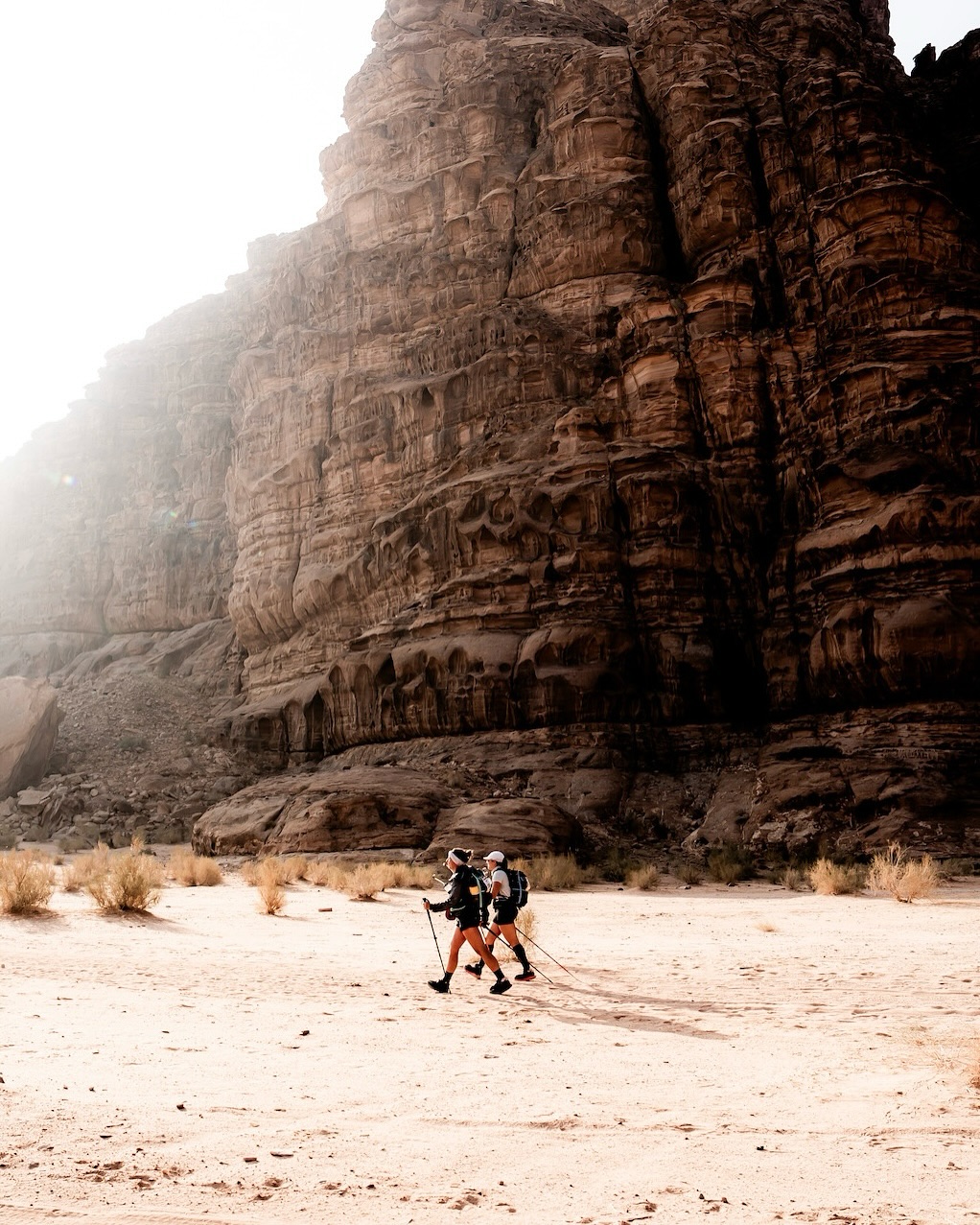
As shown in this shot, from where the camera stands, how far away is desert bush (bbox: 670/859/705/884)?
21188mm

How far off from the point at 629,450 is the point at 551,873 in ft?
50.4

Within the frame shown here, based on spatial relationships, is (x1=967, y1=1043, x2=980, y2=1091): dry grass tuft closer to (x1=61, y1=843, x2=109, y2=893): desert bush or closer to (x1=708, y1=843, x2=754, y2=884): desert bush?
(x1=61, y1=843, x2=109, y2=893): desert bush

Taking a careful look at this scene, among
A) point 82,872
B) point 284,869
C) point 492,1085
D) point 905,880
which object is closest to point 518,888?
point 492,1085

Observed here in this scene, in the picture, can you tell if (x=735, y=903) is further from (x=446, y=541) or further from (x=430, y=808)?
(x=446, y=541)

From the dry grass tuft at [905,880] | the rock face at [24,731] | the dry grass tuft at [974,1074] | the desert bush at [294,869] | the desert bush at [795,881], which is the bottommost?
the desert bush at [795,881]

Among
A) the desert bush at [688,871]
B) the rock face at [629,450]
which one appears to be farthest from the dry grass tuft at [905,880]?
the desert bush at [688,871]

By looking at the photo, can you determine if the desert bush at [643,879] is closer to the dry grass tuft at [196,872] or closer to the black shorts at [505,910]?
the dry grass tuft at [196,872]

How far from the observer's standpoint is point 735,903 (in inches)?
671

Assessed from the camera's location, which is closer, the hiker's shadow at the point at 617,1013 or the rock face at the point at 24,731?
the hiker's shadow at the point at 617,1013

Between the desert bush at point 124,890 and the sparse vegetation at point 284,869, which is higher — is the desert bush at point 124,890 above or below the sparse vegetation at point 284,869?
above

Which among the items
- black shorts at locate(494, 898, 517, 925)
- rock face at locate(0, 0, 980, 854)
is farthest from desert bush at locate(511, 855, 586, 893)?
black shorts at locate(494, 898, 517, 925)

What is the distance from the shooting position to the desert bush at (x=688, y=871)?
21188 mm

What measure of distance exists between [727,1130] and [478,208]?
124 ft

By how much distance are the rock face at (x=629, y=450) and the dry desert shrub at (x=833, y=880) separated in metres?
3.54
